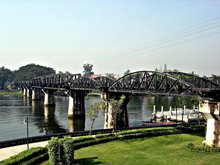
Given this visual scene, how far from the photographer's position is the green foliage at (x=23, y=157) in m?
34.5

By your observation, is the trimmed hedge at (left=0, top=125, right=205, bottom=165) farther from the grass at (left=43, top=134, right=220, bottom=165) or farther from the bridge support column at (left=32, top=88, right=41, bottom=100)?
the bridge support column at (left=32, top=88, right=41, bottom=100)

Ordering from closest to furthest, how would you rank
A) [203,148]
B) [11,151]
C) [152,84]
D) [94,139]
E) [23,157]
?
[23,157] → [11,151] → [203,148] → [94,139] → [152,84]

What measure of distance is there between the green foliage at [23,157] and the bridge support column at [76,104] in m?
66.8

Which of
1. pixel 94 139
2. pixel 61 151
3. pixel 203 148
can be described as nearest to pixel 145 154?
pixel 203 148

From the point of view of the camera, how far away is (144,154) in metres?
41.8

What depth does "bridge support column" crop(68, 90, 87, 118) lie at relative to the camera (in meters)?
108

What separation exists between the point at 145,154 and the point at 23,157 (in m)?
18.2

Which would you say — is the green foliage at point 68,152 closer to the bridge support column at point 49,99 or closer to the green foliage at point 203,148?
the green foliage at point 203,148

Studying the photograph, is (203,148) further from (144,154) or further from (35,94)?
(35,94)

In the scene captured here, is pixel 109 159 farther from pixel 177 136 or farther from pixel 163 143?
pixel 177 136

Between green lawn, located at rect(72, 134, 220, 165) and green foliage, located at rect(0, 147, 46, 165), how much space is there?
5744mm

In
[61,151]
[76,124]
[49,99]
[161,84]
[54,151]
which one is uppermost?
[161,84]

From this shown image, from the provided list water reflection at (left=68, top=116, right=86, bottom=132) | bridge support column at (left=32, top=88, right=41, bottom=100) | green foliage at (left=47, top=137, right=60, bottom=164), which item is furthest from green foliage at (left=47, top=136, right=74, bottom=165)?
bridge support column at (left=32, top=88, right=41, bottom=100)

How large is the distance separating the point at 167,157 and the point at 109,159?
28.6 ft
